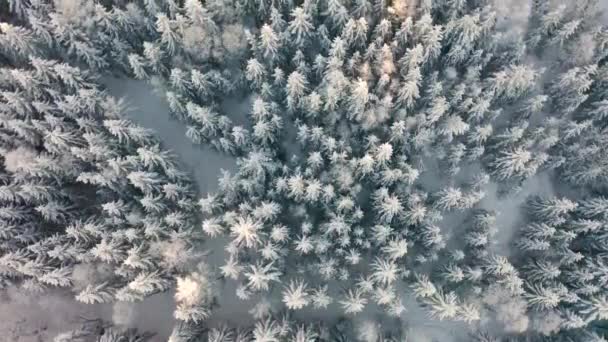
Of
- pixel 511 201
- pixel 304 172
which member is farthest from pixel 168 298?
pixel 511 201

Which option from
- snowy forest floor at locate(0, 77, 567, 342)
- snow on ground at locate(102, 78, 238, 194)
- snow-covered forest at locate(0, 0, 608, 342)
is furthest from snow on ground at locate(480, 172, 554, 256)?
snow on ground at locate(102, 78, 238, 194)

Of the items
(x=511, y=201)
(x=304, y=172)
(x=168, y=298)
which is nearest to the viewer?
(x=304, y=172)

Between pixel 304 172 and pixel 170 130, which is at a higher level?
pixel 170 130

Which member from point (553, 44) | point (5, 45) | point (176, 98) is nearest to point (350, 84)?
point (176, 98)

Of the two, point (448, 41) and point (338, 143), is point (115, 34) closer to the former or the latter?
point (338, 143)

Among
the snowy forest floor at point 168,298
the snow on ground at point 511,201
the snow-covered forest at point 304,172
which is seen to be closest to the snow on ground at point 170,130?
the snowy forest floor at point 168,298

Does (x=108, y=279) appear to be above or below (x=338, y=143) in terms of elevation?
below

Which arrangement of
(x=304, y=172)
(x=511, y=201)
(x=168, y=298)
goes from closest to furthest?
(x=304, y=172) → (x=168, y=298) → (x=511, y=201)

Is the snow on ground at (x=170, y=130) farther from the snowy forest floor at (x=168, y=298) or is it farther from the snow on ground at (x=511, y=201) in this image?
the snow on ground at (x=511, y=201)

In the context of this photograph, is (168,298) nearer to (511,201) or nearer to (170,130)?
(170,130)

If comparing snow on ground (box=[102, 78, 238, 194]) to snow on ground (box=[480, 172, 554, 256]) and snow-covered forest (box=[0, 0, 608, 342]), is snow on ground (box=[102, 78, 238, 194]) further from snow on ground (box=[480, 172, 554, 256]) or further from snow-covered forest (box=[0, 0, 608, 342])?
snow on ground (box=[480, 172, 554, 256])
